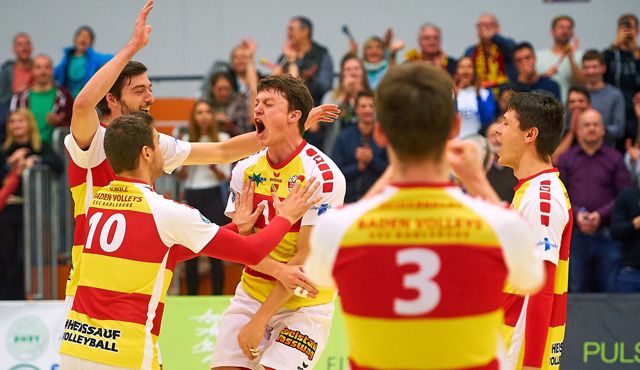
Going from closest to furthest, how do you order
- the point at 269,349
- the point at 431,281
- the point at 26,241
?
the point at 431,281, the point at 269,349, the point at 26,241

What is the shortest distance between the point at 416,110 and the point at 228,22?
12.3 m

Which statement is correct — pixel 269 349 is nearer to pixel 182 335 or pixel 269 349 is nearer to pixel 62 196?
pixel 182 335

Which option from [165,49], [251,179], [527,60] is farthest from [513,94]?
[165,49]

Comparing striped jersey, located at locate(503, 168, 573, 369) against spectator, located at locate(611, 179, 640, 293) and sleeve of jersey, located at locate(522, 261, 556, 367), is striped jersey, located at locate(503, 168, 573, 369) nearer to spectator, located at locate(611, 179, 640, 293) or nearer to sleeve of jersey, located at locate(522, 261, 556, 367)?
sleeve of jersey, located at locate(522, 261, 556, 367)

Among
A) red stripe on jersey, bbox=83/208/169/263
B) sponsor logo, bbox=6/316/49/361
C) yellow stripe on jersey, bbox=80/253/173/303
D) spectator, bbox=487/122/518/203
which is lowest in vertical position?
sponsor logo, bbox=6/316/49/361

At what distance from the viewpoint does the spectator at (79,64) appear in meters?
Result: 12.5

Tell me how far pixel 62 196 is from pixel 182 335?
3092mm

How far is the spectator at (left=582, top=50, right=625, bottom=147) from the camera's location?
11000 mm

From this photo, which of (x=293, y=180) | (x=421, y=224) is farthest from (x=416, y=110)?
(x=293, y=180)

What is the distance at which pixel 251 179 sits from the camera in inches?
218

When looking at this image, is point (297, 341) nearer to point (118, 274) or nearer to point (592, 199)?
point (118, 274)

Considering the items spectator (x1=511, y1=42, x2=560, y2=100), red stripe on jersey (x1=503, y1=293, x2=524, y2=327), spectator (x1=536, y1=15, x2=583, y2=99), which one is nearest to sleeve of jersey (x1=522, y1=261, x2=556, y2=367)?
red stripe on jersey (x1=503, y1=293, x2=524, y2=327)

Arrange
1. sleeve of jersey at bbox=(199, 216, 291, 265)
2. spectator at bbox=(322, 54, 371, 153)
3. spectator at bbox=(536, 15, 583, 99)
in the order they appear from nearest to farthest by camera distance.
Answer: sleeve of jersey at bbox=(199, 216, 291, 265), spectator at bbox=(322, 54, 371, 153), spectator at bbox=(536, 15, 583, 99)

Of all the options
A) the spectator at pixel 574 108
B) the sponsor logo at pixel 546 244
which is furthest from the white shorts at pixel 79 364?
the spectator at pixel 574 108
